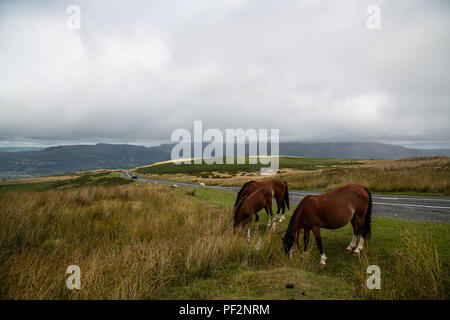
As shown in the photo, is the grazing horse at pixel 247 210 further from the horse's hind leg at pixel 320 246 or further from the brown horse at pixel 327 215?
the horse's hind leg at pixel 320 246

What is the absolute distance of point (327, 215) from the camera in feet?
19.4

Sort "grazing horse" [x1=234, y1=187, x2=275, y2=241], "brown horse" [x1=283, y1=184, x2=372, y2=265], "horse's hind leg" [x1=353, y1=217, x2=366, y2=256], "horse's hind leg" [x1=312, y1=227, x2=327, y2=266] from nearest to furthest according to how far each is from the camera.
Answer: "horse's hind leg" [x1=312, y1=227, x2=327, y2=266]
"brown horse" [x1=283, y1=184, x2=372, y2=265]
"horse's hind leg" [x1=353, y1=217, x2=366, y2=256]
"grazing horse" [x1=234, y1=187, x2=275, y2=241]

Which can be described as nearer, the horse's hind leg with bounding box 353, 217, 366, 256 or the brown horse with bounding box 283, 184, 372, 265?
the brown horse with bounding box 283, 184, 372, 265

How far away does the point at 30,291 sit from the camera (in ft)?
12.0

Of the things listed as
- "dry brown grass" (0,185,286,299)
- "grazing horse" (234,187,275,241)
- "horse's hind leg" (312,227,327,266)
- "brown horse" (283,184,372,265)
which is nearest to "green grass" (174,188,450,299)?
"horse's hind leg" (312,227,327,266)

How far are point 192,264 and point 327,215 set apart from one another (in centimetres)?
384

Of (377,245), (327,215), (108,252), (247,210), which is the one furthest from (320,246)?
(108,252)

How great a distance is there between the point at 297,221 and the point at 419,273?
260 centimetres

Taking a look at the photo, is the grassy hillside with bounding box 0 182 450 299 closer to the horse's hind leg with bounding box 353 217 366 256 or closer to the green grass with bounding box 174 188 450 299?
the green grass with bounding box 174 188 450 299

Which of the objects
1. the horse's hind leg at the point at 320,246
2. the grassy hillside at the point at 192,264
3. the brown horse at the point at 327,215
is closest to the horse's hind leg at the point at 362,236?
the brown horse at the point at 327,215

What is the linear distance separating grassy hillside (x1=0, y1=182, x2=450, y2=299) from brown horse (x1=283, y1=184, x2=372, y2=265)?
1.64 feet

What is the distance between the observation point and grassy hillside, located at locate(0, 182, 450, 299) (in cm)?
380

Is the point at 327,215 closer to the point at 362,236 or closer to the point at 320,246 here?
the point at 320,246
